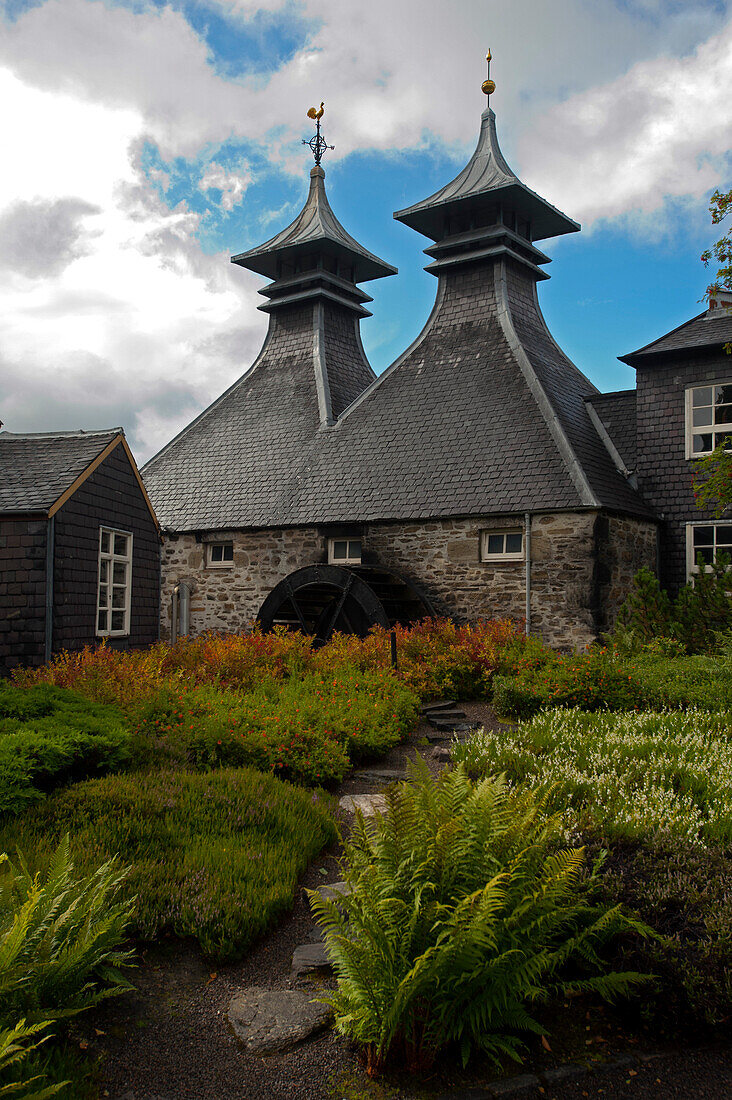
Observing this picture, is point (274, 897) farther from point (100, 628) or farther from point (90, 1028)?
point (100, 628)

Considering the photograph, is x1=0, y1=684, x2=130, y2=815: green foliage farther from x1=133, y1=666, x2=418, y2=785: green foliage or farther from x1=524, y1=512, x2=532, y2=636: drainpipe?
x1=524, y1=512, x2=532, y2=636: drainpipe

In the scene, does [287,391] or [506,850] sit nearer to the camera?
[506,850]

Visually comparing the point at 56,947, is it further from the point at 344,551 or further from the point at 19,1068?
the point at 344,551

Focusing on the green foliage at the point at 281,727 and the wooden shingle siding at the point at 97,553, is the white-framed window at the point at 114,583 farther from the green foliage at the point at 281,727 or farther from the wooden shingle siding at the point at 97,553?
the green foliage at the point at 281,727

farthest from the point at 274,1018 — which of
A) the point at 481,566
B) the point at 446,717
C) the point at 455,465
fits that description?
the point at 455,465

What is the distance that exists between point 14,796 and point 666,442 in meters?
13.1

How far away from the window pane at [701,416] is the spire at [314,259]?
32.1 feet

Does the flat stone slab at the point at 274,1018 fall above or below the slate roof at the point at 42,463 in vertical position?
below

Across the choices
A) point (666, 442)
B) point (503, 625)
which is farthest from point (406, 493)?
point (666, 442)

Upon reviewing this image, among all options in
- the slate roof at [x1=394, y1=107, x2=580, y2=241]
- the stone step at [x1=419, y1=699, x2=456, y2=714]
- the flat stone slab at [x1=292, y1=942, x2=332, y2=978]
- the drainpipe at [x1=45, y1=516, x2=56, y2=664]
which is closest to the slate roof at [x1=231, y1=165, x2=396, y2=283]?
the slate roof at [x1=394, y1=107, x2=580, y2=241]

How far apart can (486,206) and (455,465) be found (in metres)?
6.71

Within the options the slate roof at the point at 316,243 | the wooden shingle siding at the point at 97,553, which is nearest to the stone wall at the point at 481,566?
the wooden shingle siding at the point at 97,553

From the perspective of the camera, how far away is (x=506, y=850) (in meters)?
3.62

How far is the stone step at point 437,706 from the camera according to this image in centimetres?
982
